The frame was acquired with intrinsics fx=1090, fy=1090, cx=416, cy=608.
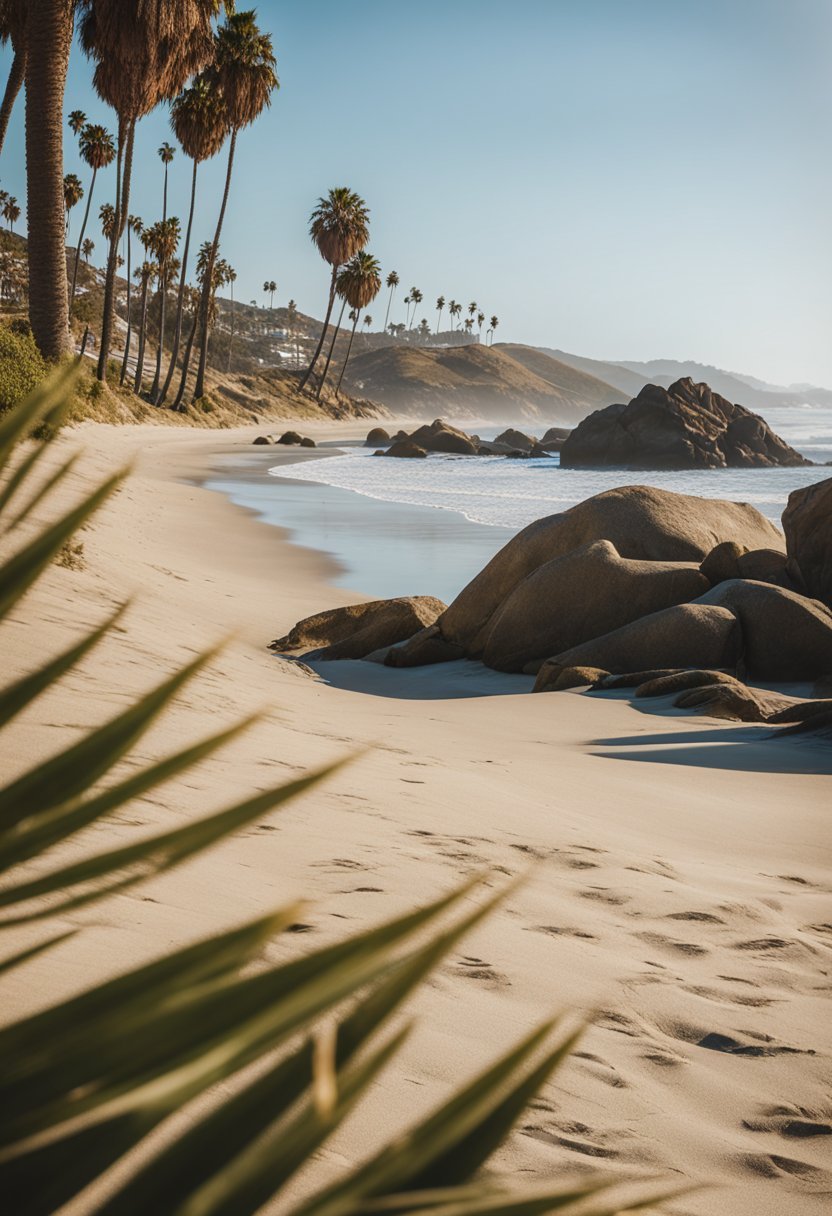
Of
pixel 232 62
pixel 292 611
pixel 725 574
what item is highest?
pixel 232 62

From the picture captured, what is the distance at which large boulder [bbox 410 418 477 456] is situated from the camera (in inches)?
2194

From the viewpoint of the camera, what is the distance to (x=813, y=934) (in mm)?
3477

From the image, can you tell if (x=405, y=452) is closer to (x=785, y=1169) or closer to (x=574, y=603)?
(x=574, y=603)

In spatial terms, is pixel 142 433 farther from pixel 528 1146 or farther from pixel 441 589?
pixel 528 1146

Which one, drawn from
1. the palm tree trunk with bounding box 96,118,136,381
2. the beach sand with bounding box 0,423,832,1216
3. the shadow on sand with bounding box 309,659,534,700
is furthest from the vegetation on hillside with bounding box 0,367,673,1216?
the palm tree trunk with bounding box 96,118,136,381

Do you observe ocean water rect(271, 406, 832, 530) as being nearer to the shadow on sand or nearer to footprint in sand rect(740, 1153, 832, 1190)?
the shadow on sand

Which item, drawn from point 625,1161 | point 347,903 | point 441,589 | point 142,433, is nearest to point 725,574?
point 441,589

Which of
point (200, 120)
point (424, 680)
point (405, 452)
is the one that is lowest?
point (424, 680)

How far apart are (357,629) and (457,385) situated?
153 m

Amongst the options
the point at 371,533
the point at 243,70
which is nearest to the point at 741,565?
the point at 371,533

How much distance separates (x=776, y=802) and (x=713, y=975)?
2.43 meters

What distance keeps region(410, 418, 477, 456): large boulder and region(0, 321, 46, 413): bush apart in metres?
41.3

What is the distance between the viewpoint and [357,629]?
10.5 meters

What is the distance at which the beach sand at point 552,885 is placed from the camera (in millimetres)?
2215
